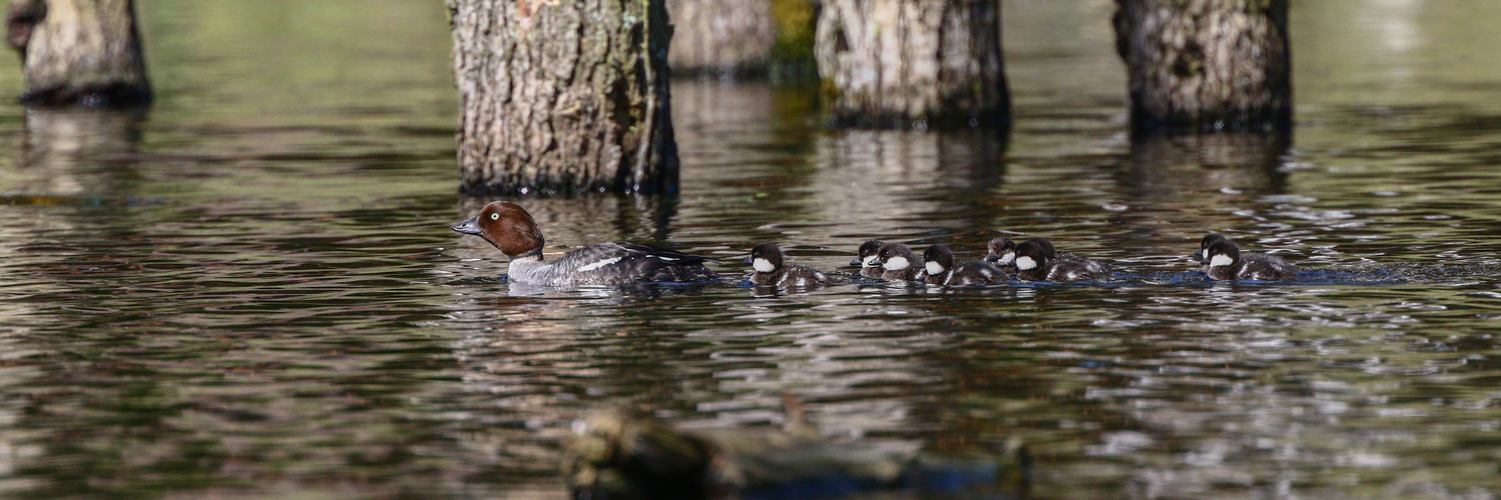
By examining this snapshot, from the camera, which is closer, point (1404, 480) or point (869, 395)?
point (1404, 480)

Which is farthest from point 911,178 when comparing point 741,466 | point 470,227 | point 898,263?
point 741,466

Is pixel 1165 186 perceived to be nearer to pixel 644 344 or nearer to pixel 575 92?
pixel 575 92

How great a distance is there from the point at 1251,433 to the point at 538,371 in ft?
10.7

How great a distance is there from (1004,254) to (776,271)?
4.75 ft

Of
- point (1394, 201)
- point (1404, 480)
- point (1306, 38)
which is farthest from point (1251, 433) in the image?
point (1306, 38)

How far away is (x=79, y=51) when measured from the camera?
28.5 m

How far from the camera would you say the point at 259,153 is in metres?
22.8

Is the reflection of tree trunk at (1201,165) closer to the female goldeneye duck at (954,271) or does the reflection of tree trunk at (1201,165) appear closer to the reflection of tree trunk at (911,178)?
the reflection of tree trunk at (911,178)

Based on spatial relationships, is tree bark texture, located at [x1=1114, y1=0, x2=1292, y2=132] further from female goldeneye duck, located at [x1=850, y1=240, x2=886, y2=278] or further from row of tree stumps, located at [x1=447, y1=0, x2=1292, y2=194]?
female goldeneye duck, located at [x1=850, y1=240, x2=886, y2=278]

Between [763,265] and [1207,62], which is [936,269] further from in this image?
[1207,62]

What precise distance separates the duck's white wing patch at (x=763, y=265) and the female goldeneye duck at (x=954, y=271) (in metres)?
0.91

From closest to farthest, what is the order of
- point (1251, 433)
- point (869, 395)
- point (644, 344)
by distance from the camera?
1. point (1251, 433)
2. point (869, 395)
3. point (644, 344)

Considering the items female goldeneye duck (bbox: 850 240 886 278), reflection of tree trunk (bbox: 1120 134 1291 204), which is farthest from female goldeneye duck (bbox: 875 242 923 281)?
reflection of tree trunk (bbox: 1120 134 1291 204)

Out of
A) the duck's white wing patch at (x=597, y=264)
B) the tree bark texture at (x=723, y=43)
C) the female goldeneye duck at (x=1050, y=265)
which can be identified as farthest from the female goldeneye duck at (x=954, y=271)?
the tree bark texture at (x=723, y=43)
